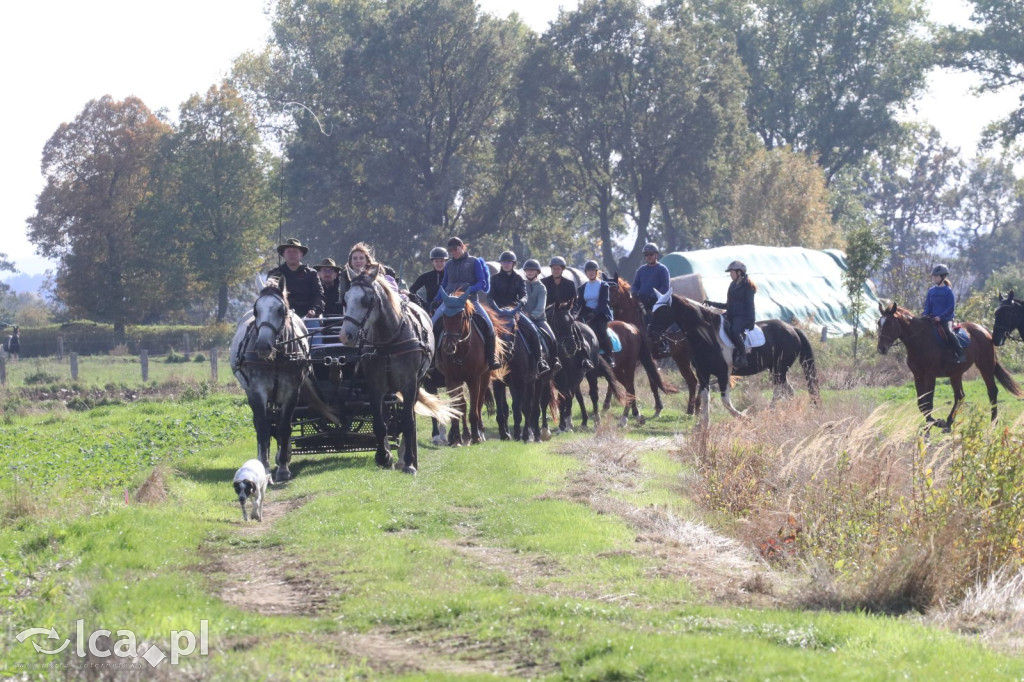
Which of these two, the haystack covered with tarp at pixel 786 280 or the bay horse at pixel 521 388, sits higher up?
the haystack covered with tarp at pixel 786 280

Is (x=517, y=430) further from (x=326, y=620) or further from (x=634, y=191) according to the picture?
(x=634, y=191)

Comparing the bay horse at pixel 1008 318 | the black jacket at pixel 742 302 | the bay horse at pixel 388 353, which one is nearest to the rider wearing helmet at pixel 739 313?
the black jacket at pixel 742 302

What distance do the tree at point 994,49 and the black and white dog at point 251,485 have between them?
63179mm

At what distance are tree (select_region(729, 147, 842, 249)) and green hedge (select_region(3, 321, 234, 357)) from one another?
26808 mm

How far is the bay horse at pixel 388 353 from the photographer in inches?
577

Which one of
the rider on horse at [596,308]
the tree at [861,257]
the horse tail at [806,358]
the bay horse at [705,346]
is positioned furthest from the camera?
the tree at [861,257]

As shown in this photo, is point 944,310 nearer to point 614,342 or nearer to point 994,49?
point 614,342

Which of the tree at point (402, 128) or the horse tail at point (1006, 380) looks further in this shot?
the tree at point (402, 128)

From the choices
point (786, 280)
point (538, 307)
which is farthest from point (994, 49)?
point (538, 307)

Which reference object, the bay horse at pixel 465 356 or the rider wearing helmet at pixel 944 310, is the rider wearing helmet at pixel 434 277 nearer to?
the bay horse at pixel 465 356

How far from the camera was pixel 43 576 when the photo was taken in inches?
373

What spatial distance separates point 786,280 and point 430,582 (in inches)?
1601

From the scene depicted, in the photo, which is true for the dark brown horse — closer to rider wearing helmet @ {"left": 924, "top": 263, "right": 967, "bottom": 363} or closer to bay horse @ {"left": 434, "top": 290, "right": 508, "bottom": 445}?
rider wearing helmet @ {"left": 924, "top": 263, "right": 967, "bottom": 363}

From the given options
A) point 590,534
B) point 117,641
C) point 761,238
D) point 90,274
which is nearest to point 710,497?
point 590,534
